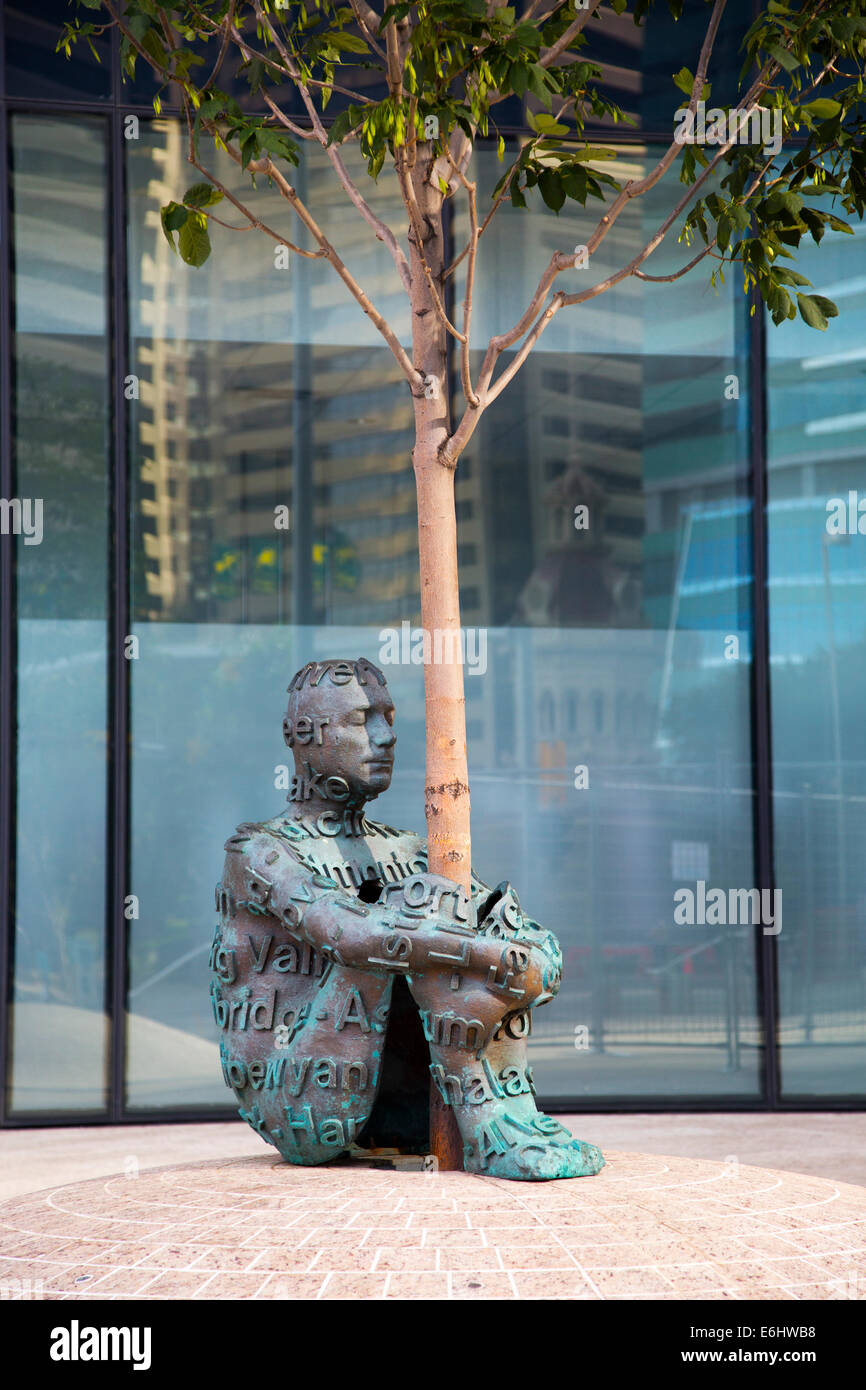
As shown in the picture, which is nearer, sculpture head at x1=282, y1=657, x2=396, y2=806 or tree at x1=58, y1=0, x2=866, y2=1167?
tree at x1=58, y1=0, x2=866, y2=1167

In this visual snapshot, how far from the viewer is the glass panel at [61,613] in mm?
8297

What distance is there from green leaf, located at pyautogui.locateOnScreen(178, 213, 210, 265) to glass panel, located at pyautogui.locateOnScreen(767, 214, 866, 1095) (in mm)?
5367

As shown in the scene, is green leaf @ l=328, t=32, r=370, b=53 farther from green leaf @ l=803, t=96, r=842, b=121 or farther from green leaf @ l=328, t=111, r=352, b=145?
green leaf @ l=803, t=96, r=842, b=121

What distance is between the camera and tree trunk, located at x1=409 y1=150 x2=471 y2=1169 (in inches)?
164

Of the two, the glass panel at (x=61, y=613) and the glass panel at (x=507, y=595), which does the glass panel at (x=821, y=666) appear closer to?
the glass panel at (x=507, y=595)

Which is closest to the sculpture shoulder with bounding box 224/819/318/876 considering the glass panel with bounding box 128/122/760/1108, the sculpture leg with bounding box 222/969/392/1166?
the sculpture leg with bounding box 222/969/392/1166

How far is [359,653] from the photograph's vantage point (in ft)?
28.0

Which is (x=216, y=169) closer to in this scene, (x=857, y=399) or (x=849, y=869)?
Result: (x=857, y=399)

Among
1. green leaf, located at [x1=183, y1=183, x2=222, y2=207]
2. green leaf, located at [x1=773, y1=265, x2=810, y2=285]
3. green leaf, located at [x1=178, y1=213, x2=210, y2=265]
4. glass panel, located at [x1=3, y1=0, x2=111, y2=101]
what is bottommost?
green leaf, located at [x1=773, y1=265, x2=810, y2=285]

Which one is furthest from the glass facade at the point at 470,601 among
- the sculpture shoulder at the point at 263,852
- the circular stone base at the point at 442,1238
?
the circular stone base at the point at 442,1238

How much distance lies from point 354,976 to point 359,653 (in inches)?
186

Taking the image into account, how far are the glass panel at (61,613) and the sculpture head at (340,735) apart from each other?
436 centimetres

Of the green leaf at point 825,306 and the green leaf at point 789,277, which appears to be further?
the green leaf at point 789,277

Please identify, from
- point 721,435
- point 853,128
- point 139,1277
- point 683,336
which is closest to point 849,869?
point 721,435
